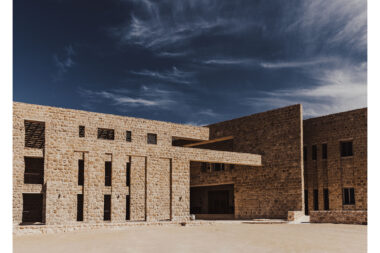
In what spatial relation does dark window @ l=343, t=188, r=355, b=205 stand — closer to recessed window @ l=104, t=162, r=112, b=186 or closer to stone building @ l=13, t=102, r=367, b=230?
stone building @ l=13, t=102, r=367, b=230

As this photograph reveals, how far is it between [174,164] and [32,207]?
1210 cm

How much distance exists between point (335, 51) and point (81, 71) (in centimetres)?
2229

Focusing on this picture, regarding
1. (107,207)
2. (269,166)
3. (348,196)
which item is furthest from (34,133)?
(348,196)

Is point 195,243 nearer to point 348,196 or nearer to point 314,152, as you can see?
point 348,196

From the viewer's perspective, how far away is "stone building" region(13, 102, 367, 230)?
20641 mm

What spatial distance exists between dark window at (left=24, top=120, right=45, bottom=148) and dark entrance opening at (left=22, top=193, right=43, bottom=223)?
4001 mm

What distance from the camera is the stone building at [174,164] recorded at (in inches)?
813

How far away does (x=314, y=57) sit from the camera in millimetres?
21219

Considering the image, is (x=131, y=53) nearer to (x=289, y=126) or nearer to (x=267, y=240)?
(x=289, y=126)

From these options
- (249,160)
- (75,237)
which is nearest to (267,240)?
(75,237)

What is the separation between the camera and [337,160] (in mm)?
25266

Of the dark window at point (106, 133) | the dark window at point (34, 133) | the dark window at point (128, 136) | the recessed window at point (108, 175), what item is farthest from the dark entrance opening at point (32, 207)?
the dark window at point (128, 136)

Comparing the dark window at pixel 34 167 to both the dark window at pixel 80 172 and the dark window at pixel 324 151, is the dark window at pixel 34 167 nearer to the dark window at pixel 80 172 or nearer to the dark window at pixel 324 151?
the dark window at pixel 80 172

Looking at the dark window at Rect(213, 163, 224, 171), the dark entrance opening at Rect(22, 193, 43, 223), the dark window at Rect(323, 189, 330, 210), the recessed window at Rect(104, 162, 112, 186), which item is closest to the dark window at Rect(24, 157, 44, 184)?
the dark entrance opening at Rect(22, 193, 43, 223)
